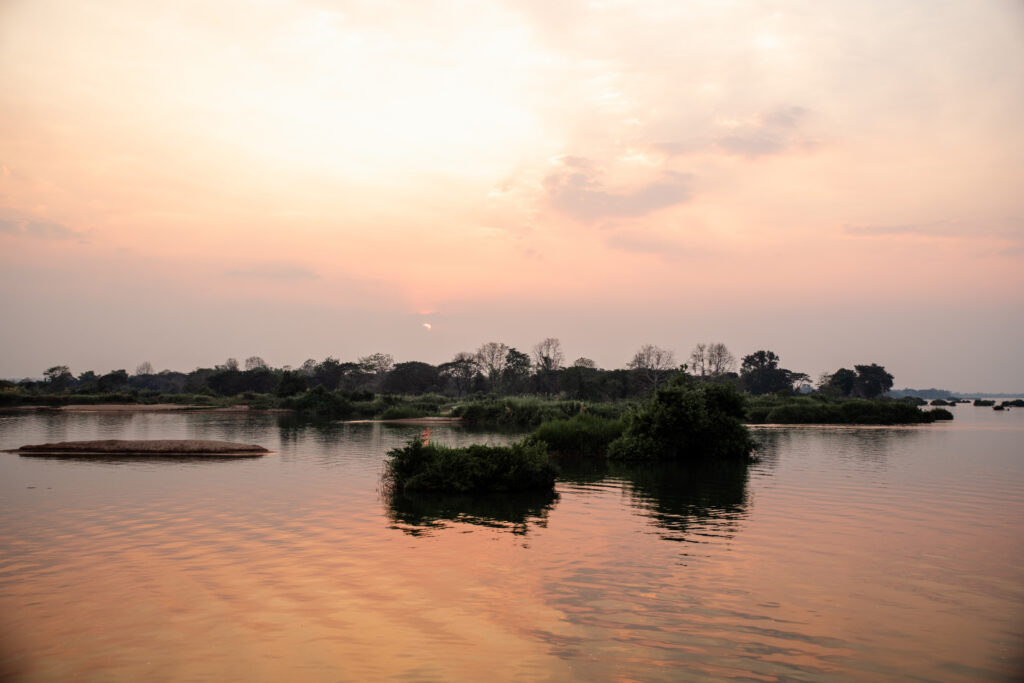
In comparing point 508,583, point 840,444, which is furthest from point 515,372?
point 508,583

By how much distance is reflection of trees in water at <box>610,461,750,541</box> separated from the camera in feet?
60.2

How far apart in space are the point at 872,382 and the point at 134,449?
6083 inches

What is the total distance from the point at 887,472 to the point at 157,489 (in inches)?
1193

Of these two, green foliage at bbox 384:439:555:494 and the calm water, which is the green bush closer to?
the calm water

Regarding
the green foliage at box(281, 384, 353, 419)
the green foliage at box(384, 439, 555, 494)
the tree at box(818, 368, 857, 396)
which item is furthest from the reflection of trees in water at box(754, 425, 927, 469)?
the tree at box(818, 368, 857, 396)

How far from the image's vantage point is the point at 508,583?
1245 cm

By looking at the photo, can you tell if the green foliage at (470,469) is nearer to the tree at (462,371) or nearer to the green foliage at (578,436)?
the green foliage at (578,436)

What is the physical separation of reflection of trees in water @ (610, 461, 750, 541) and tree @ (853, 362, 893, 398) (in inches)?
5322

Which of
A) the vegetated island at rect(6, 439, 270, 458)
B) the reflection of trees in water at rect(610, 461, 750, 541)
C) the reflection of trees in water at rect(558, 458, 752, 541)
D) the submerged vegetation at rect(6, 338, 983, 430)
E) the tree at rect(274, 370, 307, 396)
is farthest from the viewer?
the tree at rect(274, 370, 307, 396)

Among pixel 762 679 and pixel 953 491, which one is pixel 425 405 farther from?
pixel 762 679

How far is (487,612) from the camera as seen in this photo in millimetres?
10852

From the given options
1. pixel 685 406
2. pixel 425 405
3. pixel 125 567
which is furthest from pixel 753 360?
pixel 125 567

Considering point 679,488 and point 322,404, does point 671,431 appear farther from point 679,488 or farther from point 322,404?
point 322,404

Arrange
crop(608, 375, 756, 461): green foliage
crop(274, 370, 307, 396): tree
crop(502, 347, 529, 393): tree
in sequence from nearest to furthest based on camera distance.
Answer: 1. crop(608, 375, 756, 461): green foliage
2. crop(274, 370, 307, 396): tree
3. crop(502, 347, 529, 393): tree
